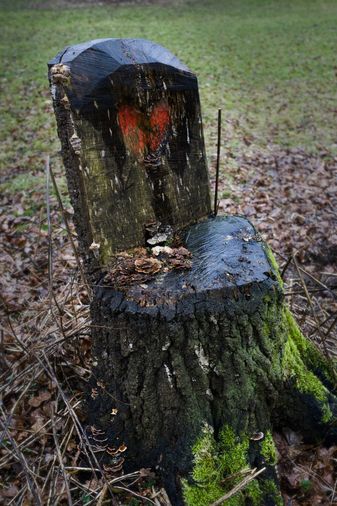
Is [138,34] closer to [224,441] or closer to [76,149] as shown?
[76,149]

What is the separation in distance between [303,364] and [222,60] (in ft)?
36.9

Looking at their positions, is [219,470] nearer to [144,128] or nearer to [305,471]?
[305,471]

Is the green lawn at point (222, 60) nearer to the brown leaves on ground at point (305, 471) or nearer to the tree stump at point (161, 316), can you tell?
the tree stump at point (161, 316)

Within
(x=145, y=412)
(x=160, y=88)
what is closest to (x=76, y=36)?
(x=160, y=88)

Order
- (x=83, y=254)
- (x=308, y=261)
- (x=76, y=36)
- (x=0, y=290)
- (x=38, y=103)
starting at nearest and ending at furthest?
(x=83, y=254), (x=0, y=290), (x=308, y=261), (x=38, y=103), (x=76, y=36)

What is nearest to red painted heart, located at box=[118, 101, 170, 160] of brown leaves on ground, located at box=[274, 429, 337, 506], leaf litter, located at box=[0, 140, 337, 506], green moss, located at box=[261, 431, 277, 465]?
leaf litter, located at box=[0, 140, 337, 506]

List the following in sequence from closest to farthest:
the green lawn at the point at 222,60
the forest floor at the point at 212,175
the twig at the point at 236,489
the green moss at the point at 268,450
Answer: the twig at the point at 236,489
the green moss at the point at 268,450
the forest floor at the point at 212,175
the green lawn at the point at 222,60

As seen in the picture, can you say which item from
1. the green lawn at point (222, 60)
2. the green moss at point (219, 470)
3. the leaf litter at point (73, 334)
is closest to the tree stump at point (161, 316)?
the green moss at point (219, 470)

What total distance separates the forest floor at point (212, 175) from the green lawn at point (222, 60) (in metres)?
0.05

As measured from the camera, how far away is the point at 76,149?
2.16 metres

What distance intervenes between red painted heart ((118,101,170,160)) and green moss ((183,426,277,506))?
5.27 ft

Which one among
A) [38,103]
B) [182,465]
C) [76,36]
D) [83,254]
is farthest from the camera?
[76,36]

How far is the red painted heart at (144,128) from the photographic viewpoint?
2387mm

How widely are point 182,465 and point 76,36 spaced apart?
47.2ft
